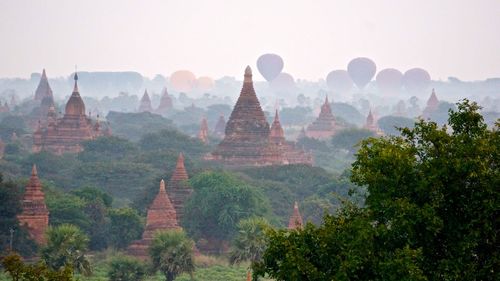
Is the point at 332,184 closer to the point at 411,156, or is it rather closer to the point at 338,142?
the point at 338,142

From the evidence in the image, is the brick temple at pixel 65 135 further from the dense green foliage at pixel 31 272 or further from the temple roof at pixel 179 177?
the dense green foliage at pixel 31 272

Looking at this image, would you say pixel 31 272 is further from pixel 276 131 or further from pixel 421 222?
pixel 276 131

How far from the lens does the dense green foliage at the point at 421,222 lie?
2586 cm

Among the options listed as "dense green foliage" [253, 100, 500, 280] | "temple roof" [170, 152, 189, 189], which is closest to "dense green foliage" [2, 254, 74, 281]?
"dense green foliage" [253, 100, 500, 280]

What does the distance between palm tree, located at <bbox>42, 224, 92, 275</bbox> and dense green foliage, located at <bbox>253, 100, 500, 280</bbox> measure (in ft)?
92.5

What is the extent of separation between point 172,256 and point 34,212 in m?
12.7

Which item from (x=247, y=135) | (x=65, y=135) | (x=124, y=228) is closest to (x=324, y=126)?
(x=65, y=135)

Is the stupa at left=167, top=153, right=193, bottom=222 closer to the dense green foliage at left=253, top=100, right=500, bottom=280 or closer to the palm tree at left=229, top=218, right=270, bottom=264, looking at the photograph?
the palm tree at left=229, top=218, right=270, bottom=264

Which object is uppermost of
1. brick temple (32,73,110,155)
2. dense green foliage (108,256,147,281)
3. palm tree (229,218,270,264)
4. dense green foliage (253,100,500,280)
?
dense green foliage (253,100,500,280)

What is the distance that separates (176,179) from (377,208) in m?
53.0

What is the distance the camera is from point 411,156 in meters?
27.4

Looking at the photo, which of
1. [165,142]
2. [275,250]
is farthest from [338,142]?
[275,250]

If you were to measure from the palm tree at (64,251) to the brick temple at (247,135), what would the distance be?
147ft

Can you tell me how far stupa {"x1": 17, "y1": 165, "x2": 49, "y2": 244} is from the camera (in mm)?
68500
